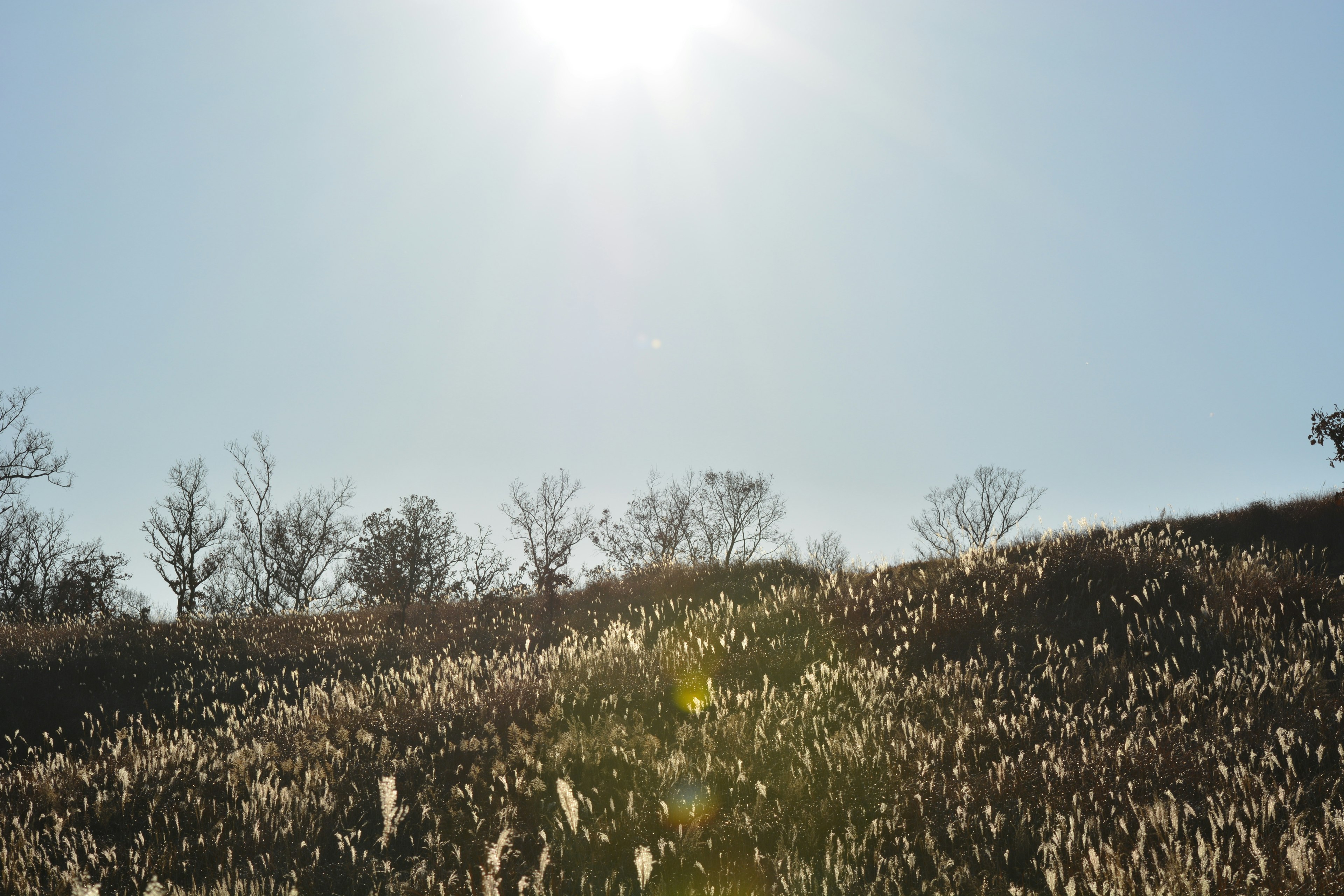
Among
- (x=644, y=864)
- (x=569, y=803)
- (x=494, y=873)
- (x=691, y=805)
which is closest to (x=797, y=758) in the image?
(x=691, y=805)

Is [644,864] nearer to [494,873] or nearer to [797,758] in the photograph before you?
[494,873]

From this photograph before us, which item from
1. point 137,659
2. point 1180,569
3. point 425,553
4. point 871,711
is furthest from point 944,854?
point 425,553

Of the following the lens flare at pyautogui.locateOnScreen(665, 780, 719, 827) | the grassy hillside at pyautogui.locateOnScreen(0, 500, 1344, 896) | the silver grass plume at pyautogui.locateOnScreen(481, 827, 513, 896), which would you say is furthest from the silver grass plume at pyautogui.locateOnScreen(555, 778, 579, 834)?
the lens flare at pyautogui.locateOnScreen(665, 780, 719, 827)

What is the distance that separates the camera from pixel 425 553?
1282 inches

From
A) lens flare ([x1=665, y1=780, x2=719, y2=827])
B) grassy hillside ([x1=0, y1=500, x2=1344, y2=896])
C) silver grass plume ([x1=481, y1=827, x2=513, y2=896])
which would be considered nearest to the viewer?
silver grass plume ([x1=481, y1=827, x2=513, y2=896])

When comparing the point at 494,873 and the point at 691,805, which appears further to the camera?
the point at 691,805

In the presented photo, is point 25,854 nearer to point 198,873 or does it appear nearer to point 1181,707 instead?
point 198,873

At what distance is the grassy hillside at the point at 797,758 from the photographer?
4430mm

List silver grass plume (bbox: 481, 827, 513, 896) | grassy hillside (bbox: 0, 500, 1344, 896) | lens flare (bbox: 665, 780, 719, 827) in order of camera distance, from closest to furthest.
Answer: silver grass plume (bbox: 481, 827, 513, 896) → grassy hillside (bbox: 0, 500, 1344, 896) → lens flare (bbox: 665, 780, 719, 827)

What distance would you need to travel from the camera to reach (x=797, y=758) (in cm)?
592

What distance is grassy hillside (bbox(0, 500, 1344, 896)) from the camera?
443 centimetres

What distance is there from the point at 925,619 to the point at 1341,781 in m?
5.14

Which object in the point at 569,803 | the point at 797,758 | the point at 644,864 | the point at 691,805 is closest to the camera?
the point at 644,864

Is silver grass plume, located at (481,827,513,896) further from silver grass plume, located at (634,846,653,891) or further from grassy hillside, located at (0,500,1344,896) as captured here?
silver grass plume, located at (634,846,653,891)
